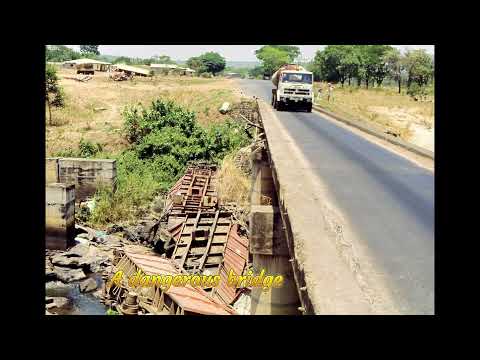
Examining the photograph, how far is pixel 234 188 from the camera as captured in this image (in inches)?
931

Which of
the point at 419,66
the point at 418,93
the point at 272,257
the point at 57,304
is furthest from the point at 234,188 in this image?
the point at 419,66

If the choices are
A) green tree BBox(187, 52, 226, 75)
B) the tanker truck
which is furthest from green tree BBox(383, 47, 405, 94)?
the tanker truck

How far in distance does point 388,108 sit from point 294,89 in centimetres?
2943

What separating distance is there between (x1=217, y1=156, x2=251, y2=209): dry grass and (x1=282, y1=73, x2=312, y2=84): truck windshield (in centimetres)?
578

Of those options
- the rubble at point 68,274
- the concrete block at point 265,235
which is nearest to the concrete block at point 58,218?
the rubble at point 68,274

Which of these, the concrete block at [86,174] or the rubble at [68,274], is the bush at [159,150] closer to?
the concrete block at [86,174]

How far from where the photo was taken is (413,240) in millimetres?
7953

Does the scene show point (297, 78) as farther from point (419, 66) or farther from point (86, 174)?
point (419, 66)

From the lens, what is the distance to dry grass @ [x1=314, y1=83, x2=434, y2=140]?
44969 millimetres

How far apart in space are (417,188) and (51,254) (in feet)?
43.2

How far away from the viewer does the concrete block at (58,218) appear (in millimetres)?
19266
